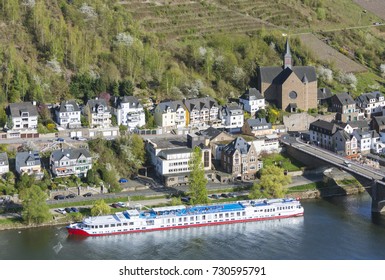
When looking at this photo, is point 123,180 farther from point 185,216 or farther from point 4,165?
point 4,165

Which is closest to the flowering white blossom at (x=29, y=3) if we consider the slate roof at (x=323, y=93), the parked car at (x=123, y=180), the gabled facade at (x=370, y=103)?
the parked car at (x=123, y=180)

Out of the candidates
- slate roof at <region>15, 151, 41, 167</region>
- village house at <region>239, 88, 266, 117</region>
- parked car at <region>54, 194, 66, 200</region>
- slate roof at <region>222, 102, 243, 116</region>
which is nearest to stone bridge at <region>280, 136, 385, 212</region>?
slate roof at <region>222, 102, 243, 116</region>

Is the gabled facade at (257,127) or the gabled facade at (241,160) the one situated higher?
the gabled facade at (257,127)

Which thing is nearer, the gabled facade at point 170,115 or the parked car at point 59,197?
the parked car at point 59,197

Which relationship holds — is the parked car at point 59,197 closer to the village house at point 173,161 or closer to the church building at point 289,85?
the village house at point 173,161

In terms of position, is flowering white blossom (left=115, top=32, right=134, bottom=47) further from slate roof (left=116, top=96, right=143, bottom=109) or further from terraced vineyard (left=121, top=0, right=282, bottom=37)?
slate roof (left=116, top=96, right=143, bottom=109)

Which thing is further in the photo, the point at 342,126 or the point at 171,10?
the point at 171,10

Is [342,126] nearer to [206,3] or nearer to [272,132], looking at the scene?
[272,132]

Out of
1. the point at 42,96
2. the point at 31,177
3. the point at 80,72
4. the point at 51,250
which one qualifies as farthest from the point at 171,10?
the point at 51,250
